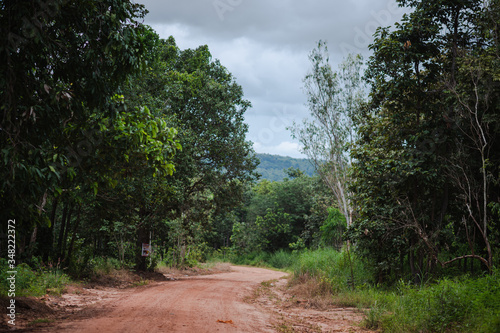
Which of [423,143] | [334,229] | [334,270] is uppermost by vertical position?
[423,143]

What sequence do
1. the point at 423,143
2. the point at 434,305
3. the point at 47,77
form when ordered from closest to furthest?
the point at 47,77
the point at 434,305
the point at 423,143

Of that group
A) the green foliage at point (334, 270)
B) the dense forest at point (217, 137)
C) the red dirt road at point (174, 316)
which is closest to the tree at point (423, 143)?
the dense forest at point (217, 137)

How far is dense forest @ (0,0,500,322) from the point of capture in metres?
5.41

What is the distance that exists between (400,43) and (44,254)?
13.0 meters

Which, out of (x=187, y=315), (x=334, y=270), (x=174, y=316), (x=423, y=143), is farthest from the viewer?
(x=334, y=270)

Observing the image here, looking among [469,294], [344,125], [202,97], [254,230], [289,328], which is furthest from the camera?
[254,230]

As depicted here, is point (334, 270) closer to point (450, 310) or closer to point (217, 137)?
point (450, 310)

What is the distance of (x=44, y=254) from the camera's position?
42.3 feet

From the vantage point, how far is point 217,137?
20.5m

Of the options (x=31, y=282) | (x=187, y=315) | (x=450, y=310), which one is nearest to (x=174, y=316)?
(x=187, y=315)

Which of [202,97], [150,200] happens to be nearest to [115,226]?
[150,200]

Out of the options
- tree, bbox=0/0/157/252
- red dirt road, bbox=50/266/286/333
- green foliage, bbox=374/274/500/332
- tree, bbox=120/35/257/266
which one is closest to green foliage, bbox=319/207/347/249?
tree, bbox=120/35/257/266

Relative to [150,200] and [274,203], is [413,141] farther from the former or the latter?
[274,203]

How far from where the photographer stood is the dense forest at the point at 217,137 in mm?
5414
